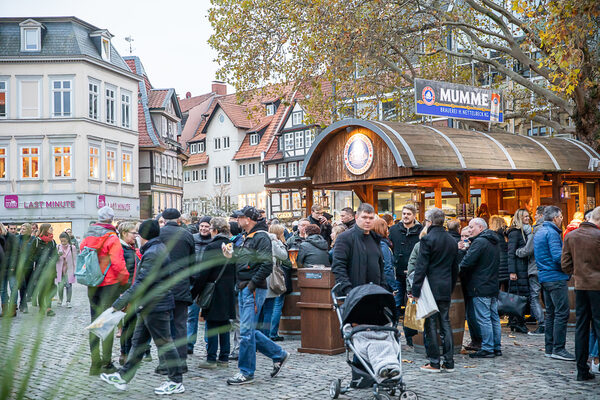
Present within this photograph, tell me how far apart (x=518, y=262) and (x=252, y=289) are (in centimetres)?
548

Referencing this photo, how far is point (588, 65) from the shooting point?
58.1 feet

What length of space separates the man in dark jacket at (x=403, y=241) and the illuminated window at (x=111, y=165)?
30.3 meters

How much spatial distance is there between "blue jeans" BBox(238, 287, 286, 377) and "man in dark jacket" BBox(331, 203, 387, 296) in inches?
40.2

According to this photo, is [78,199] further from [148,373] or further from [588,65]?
[148,373]

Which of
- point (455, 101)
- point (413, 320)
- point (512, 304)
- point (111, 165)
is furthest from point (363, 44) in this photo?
point (111, 165)

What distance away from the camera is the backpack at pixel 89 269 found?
7.68 meters

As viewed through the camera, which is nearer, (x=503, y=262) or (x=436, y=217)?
(x=436, y=217)

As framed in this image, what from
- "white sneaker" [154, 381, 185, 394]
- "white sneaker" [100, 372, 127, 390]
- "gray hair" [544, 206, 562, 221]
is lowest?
"white sneaker" [154, 381, 185, 394]

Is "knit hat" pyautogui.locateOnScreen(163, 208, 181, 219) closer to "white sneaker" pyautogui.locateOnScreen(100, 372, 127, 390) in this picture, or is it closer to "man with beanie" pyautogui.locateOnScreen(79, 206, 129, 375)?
"man with beanie" pyautogui.locateOnScreen(79, 206, 129, 375)

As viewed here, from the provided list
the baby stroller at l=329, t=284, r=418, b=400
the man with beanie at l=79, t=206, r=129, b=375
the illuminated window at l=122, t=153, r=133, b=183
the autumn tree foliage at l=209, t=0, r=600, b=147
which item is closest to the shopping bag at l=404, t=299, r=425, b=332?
the baby stroller at l=329, t=284, r=418, b=400

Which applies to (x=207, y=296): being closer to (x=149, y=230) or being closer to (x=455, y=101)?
(x=149, y=230)

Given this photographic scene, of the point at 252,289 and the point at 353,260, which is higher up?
the point at 353,260

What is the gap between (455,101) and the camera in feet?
48.5

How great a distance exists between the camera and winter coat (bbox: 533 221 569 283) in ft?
28.0
